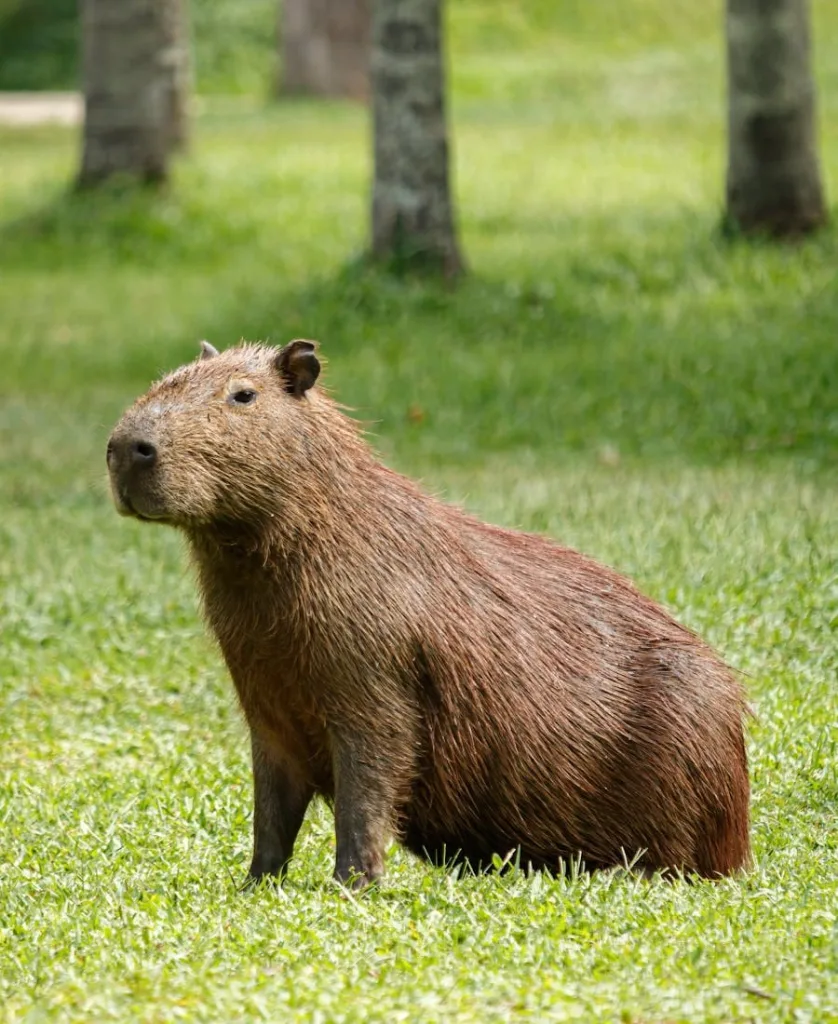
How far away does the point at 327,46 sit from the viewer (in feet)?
88.1

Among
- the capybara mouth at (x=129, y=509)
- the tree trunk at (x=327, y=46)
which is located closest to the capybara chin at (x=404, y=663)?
the capybara mouth at (x=129, y=509)

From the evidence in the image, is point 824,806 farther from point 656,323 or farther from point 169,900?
point 656,323

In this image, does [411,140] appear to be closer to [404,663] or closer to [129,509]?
[404,663]

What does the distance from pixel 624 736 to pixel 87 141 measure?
1327 centimetres

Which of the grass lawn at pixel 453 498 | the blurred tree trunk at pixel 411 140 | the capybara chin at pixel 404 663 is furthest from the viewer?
the blurred tree trunk at pixel 411 140

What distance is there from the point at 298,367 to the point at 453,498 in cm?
443

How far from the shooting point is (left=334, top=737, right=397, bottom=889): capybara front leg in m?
4.43

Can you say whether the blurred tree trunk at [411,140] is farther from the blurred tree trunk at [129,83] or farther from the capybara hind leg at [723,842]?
the capybara hind leg at [723,842]

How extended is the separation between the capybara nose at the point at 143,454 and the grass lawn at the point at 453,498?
2.70ft

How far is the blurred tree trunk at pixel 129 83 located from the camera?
646 inches

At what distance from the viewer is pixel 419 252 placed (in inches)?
514

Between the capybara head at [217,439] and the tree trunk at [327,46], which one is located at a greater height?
the tree trunk at [327,46]

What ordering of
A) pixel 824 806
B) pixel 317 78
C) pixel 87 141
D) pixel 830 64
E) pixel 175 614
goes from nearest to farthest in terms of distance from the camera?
pixel 824 806 → pixel 175 614 → pixel 87 141 → pixel 830 64 → pixel 317 78

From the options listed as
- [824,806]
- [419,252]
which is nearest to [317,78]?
[419,252]
